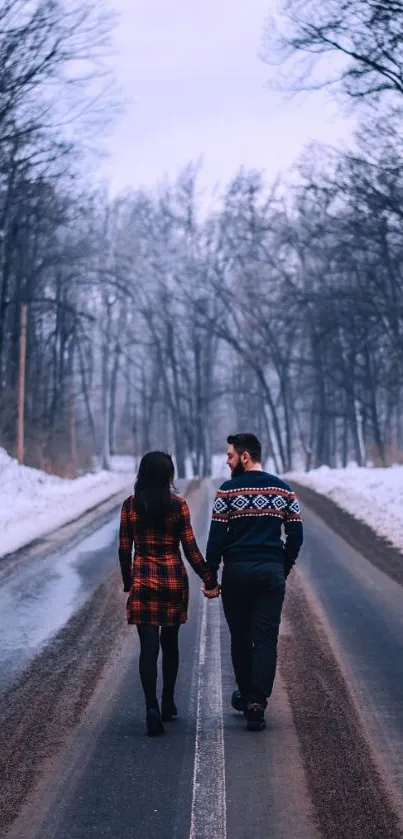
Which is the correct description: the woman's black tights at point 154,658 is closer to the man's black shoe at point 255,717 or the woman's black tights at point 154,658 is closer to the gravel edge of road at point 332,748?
the man's black shoe at point 255,717

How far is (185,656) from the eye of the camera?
10047mm

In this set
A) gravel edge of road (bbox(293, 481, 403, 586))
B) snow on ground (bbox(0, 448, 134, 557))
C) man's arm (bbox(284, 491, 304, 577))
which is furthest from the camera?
snow on ground (bbox(0, 448, 134, 557))

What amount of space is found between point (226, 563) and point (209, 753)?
1.42 metres

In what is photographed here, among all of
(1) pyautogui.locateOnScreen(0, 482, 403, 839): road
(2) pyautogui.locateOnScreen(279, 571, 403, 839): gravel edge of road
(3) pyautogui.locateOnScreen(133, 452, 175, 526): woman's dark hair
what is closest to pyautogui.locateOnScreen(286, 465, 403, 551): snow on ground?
(1) pyautogui.locateOnScreen(0, 482, 403, 839): road

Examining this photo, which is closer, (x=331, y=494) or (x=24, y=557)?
(x=24, y=557)

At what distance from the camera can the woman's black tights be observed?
24.7 ft

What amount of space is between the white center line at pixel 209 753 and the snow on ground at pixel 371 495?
325 inches

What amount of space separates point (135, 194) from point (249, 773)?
6021 centimetres

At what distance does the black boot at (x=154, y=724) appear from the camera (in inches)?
291

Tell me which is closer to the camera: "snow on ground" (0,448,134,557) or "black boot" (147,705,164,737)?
"black boot" (147,705,164,737)

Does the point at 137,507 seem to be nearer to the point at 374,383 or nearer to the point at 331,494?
→ the point at 331,494

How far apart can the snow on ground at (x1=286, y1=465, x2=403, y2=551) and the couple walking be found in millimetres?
9946

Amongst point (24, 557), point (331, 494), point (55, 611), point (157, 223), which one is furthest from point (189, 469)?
point (55, 611)

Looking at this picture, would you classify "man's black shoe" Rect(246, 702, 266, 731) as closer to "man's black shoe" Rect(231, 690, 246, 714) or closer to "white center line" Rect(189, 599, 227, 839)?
"white center line" Rect(189, 599, 227, 839)
